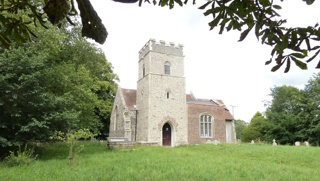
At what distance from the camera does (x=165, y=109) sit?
21594mm

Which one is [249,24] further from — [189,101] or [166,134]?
[189,101]

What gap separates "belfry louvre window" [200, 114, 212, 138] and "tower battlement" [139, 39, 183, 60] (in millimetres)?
6237

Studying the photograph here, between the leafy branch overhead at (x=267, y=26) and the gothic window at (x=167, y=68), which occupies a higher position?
the gothic window at (x=167, y=68)

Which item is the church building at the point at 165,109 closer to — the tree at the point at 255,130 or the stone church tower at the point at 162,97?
the stone church tower at the point at 162,97

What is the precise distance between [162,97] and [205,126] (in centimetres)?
493

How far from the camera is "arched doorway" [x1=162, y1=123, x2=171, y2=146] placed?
21547 millimetres

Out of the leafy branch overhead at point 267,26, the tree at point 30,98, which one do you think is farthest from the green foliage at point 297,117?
the leafy branch overhead at point 267,26

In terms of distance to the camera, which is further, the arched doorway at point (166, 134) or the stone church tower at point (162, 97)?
the arched doorway at point (166, 134)

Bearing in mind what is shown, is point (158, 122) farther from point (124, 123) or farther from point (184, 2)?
point (184, 2)

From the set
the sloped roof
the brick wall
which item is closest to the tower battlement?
the sloped roof

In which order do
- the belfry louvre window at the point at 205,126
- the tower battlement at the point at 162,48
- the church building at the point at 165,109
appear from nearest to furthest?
the church building at the point at 165,109 < the tower battlement at the point at 162,48 < the belfry louvre window at the point at 205,126

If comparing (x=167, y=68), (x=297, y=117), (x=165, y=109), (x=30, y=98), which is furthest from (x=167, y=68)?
(x=297, y=117)

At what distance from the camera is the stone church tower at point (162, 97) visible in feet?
69.2

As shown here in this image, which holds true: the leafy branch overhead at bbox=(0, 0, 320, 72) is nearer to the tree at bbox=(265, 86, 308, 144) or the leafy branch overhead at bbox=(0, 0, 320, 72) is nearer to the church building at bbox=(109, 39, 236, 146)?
the church building at bbox=(109, 39, 236, 146)
